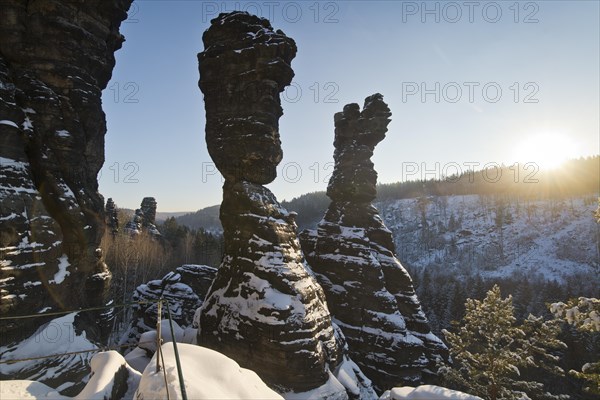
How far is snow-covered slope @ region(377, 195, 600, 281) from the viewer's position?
110 meters

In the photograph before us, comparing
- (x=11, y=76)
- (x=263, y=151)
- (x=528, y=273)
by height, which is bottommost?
(x=528, y=273)

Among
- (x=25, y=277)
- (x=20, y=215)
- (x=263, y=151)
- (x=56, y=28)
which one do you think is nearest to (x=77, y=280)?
(x=25, y=277)

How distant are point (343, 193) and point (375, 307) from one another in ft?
39.3

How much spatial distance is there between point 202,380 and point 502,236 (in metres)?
152

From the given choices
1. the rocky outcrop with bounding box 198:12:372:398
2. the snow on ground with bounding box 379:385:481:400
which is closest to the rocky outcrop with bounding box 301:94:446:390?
the rocky outcrop with bounding box 198:12:372:398

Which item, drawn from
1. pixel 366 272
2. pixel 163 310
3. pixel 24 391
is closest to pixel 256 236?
pixel 24 391

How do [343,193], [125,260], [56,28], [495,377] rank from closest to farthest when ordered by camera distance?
[495,377] → [56,28] → [343,193] → [125,260]

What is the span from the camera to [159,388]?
19.8 feet

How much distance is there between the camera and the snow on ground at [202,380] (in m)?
6.03

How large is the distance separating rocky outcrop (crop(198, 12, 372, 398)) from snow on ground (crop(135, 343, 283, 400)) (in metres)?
9.76

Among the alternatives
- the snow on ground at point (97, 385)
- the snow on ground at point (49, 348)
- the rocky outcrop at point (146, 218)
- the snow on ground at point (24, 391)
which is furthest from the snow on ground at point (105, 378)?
the rocky outcrop at point (146, 218)

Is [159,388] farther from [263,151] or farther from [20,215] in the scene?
[263,151]

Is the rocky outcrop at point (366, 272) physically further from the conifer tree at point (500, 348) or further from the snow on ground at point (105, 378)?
the snow on ground at point (105, 378)

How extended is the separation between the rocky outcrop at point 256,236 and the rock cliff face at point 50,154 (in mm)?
6953
